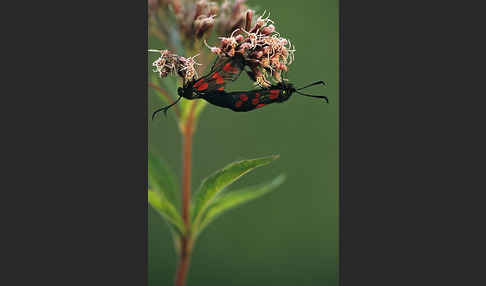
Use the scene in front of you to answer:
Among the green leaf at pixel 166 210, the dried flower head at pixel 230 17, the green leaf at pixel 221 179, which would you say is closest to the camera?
the green leaf at pixel 221 179

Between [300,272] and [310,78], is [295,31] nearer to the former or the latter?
[310,78]

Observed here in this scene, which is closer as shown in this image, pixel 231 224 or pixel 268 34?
pixel 268 34

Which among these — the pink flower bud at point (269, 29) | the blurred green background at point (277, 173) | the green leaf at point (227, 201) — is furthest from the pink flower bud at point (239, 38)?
the green leaf at point (227, 201)

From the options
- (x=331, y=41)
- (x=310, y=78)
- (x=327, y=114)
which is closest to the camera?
(x=310, y=78)

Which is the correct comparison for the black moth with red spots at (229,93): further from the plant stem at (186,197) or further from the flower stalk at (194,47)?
the plant stem at (186,197)

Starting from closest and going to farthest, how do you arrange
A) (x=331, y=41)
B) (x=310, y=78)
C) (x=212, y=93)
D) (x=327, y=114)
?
(x=212, y=93), (x=310, y=78), (x=331, y=41), (x=327, y=114)

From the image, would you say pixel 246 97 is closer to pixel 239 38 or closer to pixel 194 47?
pixel 239 38

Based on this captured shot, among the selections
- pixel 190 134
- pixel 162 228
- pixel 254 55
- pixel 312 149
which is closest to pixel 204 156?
pixel 190 134

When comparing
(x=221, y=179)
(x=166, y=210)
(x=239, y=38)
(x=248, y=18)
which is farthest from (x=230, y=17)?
(x=166, y=210)

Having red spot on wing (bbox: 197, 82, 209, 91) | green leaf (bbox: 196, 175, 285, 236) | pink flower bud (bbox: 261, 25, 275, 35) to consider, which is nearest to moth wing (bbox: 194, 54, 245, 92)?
red spot on wing (bbox: 197, 82, 209, 91)
